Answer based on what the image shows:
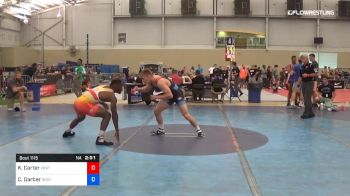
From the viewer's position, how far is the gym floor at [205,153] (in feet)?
20.7

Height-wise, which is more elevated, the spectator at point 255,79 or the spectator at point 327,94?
the spectator at point 255,79

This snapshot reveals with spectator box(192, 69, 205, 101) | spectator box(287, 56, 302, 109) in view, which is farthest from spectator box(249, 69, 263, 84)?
spectator box(287, 56, 302, 109)

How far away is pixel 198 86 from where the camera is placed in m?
19.8

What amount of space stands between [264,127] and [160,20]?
93.6 ft

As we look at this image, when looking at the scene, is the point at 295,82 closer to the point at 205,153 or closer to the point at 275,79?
the point at 205,153

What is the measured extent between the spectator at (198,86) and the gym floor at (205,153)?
5.03 metres

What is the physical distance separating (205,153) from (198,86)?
36.9ft

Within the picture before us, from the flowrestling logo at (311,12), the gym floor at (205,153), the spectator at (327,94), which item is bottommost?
the gym floor at (205,153)

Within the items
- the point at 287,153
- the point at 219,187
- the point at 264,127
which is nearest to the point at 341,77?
the point at 264,127

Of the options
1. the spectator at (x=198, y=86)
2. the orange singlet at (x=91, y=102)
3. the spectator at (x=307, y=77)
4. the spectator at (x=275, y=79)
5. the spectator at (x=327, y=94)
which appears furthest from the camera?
the spectator at (x=275, y=79)

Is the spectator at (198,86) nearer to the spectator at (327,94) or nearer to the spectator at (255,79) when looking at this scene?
the spectator at (255,79)

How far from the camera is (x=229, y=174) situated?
709cm

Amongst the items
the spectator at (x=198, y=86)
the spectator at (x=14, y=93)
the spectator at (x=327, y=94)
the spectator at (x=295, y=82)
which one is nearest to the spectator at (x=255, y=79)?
the spectator at (x=198, y=86)
